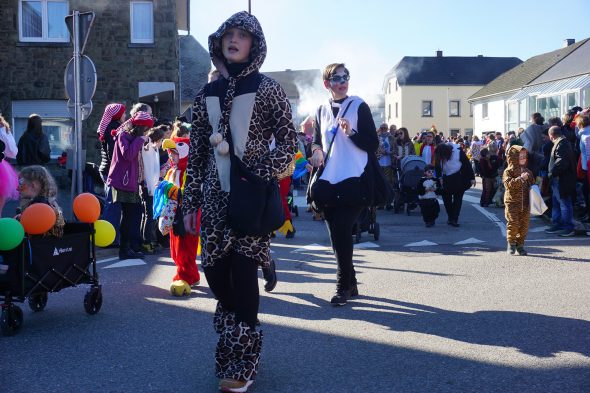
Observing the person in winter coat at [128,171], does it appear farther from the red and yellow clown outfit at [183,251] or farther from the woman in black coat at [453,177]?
the woman in black coat at [453,177]

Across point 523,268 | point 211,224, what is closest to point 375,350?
point 211,224

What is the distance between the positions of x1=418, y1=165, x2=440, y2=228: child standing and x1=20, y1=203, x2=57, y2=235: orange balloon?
942 centimetres

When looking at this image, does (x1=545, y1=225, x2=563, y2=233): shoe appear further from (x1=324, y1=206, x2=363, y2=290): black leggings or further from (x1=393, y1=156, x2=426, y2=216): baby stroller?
(x1=324, y1=206, x2=363, y2=290): black leggings

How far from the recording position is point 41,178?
631 centimetres

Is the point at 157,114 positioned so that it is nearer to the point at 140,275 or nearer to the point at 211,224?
the point at 140,275

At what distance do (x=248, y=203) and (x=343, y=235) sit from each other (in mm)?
2749

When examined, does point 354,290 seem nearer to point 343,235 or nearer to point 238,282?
point 343,235

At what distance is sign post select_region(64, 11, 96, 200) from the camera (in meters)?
11.1

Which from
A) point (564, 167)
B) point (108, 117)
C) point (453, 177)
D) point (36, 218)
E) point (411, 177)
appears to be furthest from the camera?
point (411, 177)

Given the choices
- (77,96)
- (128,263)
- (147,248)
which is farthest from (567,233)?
(77,96)

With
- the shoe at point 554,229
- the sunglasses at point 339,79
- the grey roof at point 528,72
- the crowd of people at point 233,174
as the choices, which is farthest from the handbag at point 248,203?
the grey roof at point 528,72

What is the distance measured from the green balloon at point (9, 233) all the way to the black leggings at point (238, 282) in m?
1.98

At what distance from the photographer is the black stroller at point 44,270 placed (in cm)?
577

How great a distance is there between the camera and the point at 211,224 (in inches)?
168
